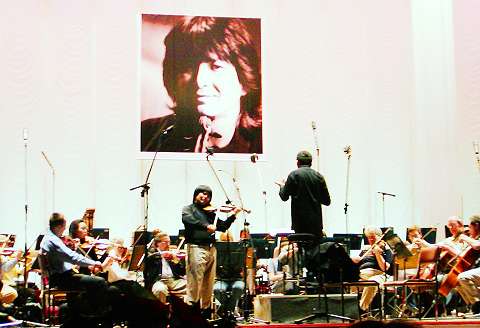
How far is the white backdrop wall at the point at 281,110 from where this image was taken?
11.9 m

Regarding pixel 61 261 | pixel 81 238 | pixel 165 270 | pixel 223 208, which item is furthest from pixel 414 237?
pixel 61 261

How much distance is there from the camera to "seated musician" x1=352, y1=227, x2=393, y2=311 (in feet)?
29.9

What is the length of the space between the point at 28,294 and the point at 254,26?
5.35m

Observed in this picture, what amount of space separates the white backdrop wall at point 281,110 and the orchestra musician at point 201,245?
3.92 metres

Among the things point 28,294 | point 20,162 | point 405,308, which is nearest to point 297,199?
point 405,308

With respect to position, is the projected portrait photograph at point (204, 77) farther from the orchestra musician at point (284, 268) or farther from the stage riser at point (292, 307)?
the stage riser at point (292, 307)

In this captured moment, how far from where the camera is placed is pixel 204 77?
37.5 ft

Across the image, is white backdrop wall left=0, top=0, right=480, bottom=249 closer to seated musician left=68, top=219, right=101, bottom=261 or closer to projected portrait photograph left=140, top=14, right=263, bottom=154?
projected portrait photograph left=140, top=14, right=263, bottom=154

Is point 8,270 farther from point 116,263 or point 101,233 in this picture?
point 101,233

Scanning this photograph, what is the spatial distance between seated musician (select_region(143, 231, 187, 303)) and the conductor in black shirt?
6.21 ft

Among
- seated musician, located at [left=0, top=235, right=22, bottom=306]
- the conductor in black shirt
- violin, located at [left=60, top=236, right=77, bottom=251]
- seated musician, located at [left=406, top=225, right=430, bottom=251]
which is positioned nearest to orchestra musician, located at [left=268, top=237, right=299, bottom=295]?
the conductor in black shirt

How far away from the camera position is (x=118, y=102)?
1215cm

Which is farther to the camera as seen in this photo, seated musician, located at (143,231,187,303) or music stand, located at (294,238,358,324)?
seated musician, located at (143,231,187,303)

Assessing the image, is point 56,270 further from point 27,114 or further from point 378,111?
point 378,111
